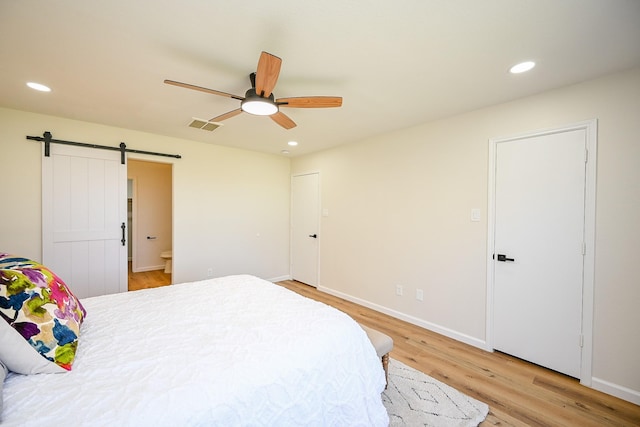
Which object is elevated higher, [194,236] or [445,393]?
[194,236]

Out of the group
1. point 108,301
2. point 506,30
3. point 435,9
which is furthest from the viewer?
point 108,301

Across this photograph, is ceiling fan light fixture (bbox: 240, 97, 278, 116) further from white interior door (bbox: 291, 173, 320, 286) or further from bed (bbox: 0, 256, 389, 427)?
white interior door (bbox: 291, 173, 320, 286)

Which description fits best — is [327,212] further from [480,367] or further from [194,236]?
[480,367]

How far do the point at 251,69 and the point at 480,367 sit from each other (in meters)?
3.24

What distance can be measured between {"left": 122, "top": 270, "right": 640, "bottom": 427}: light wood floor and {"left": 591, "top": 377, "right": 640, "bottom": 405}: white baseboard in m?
0.04

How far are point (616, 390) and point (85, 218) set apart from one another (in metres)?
5.54

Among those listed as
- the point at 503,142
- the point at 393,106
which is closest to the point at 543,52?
the point at 503,142

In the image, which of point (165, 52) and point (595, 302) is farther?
point (595, 302)

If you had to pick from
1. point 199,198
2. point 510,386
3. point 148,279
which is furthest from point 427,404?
point 148,279

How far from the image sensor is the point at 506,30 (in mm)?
1577

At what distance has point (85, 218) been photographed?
329cm

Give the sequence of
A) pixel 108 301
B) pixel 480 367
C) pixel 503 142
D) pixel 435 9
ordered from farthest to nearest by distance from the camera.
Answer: pixel 503 142, pixel 480 367, pixel 108 301, pixel 435 9

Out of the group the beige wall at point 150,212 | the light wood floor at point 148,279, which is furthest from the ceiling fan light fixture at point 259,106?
the beige wall at point 150,212

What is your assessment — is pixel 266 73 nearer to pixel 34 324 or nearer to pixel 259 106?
pixel 259 106
